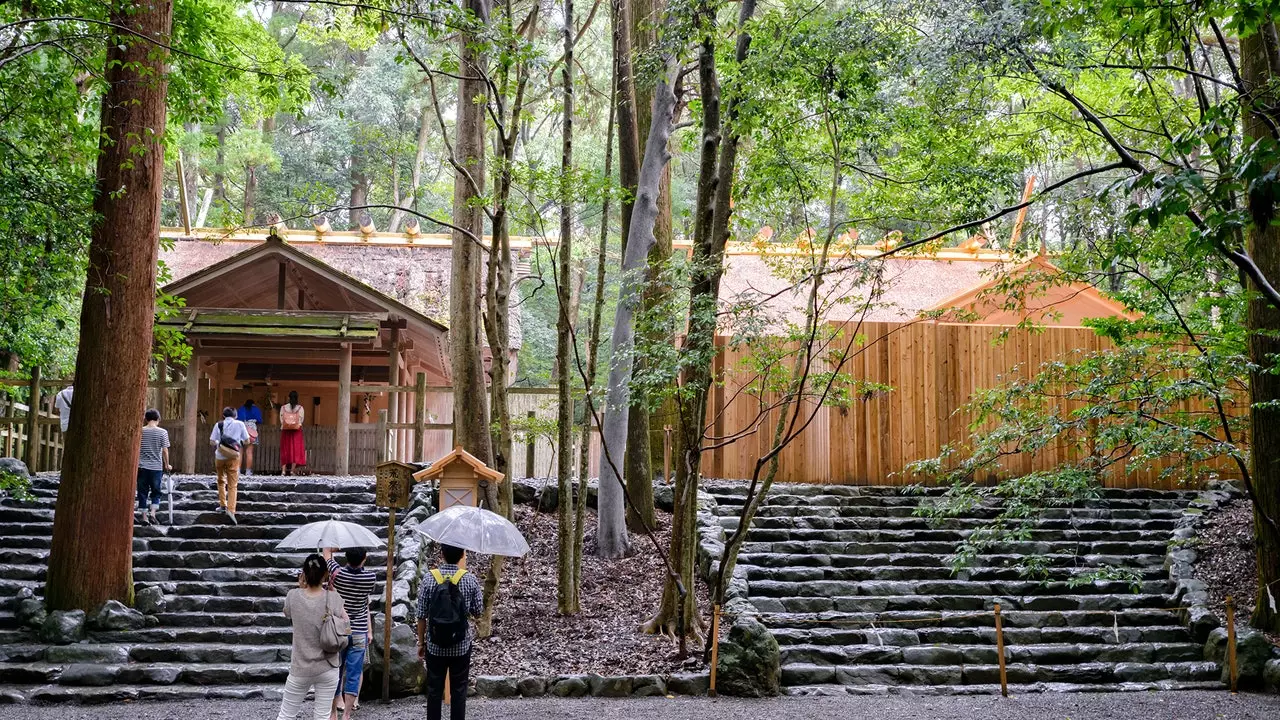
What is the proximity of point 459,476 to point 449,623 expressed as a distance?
4.00 metres

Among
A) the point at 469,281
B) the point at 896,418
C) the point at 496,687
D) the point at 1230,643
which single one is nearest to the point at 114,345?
the point at 469,281

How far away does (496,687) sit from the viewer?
916 centimetres

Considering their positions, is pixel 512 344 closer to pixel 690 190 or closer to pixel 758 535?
pixel 690 190

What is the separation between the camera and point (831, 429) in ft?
50.8

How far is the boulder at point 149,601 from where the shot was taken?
1057 cm

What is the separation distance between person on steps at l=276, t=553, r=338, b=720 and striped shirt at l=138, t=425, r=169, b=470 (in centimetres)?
663

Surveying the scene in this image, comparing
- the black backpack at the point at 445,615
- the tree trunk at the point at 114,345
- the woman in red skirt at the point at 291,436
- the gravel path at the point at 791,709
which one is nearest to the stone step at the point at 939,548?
the gravel path at the point at 791,709

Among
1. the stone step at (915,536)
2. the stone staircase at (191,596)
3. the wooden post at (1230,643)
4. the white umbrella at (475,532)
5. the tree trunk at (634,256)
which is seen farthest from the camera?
the stone step at (915,536)

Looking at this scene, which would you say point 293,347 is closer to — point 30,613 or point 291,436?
point 291,436

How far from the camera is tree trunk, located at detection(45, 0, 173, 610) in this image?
10320mm

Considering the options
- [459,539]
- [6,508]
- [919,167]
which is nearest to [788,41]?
[919,167]

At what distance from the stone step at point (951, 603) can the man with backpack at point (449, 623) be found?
524 centimetres

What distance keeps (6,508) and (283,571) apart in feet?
14.3

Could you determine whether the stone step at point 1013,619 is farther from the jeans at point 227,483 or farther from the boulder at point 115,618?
the jeans at point 227,483
